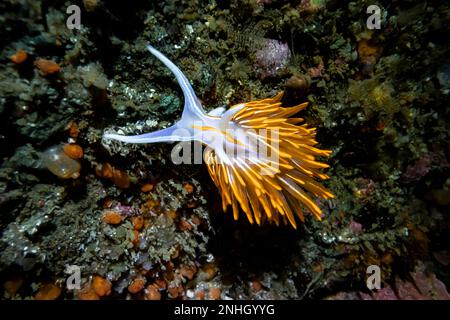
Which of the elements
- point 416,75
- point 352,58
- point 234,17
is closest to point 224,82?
point 234,17

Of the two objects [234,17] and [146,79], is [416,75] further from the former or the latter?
[146,79]

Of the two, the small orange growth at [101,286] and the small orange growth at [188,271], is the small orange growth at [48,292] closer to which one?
the small orange growth at [101,286]

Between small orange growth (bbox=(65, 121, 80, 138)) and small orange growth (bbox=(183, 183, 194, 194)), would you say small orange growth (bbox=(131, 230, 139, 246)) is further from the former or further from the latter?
small orange growth (bbox=(65, 121, 80, 138))

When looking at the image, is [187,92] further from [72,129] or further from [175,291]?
[175,291]

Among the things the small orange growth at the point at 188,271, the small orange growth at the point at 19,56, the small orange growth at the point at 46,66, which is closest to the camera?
the small orange growth at the point at 19,56

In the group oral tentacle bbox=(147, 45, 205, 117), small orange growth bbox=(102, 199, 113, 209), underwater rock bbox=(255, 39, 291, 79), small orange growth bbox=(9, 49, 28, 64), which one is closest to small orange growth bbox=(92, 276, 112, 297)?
small orange growth bbox=(102, 199, 113, 209)

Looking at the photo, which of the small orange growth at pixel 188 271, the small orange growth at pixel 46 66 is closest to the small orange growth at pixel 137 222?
the small orange growth at pixel 188 271
